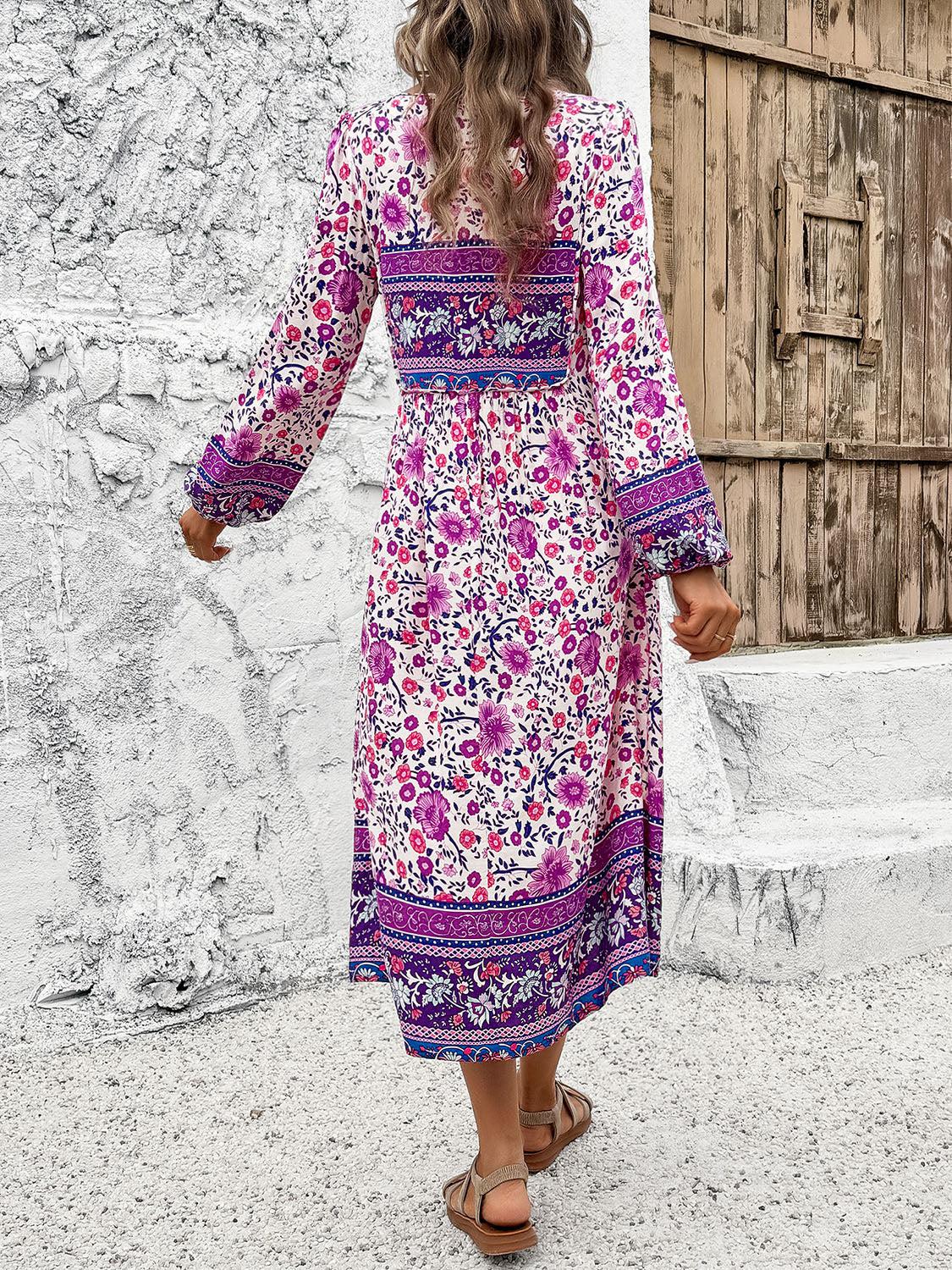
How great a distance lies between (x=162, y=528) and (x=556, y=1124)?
53.8 inches

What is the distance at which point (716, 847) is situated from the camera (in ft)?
8.46

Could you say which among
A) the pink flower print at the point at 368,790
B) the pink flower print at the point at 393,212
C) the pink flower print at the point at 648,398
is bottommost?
the pink flower print at the point at 368,790

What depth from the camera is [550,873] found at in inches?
59.4

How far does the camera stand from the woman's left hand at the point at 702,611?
1.44 metres

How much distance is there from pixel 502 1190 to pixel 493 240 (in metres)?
1.25

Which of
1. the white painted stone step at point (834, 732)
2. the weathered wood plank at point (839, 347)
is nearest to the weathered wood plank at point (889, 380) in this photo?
the weathered wood plank at point (839, 347)

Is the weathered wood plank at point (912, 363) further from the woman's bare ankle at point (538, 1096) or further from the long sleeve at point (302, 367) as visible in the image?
the long sleeve at point (302, 367)

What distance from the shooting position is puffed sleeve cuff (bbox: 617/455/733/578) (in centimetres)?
142

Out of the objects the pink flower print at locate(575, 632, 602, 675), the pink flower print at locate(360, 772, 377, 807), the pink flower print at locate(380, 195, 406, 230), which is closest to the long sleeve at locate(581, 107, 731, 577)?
the pink flower print at locate(575, 632, 602, 675)

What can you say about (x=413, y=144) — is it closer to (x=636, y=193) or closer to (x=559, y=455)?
(x=636, y=193)

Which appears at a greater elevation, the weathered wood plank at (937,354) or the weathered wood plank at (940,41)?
the weathered wood plank at (940,41)

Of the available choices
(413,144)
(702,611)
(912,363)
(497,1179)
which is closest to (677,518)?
(702,611)

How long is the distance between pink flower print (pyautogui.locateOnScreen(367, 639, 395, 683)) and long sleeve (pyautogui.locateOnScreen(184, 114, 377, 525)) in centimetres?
32

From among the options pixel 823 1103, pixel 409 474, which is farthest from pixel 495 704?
pixel 823 1103
